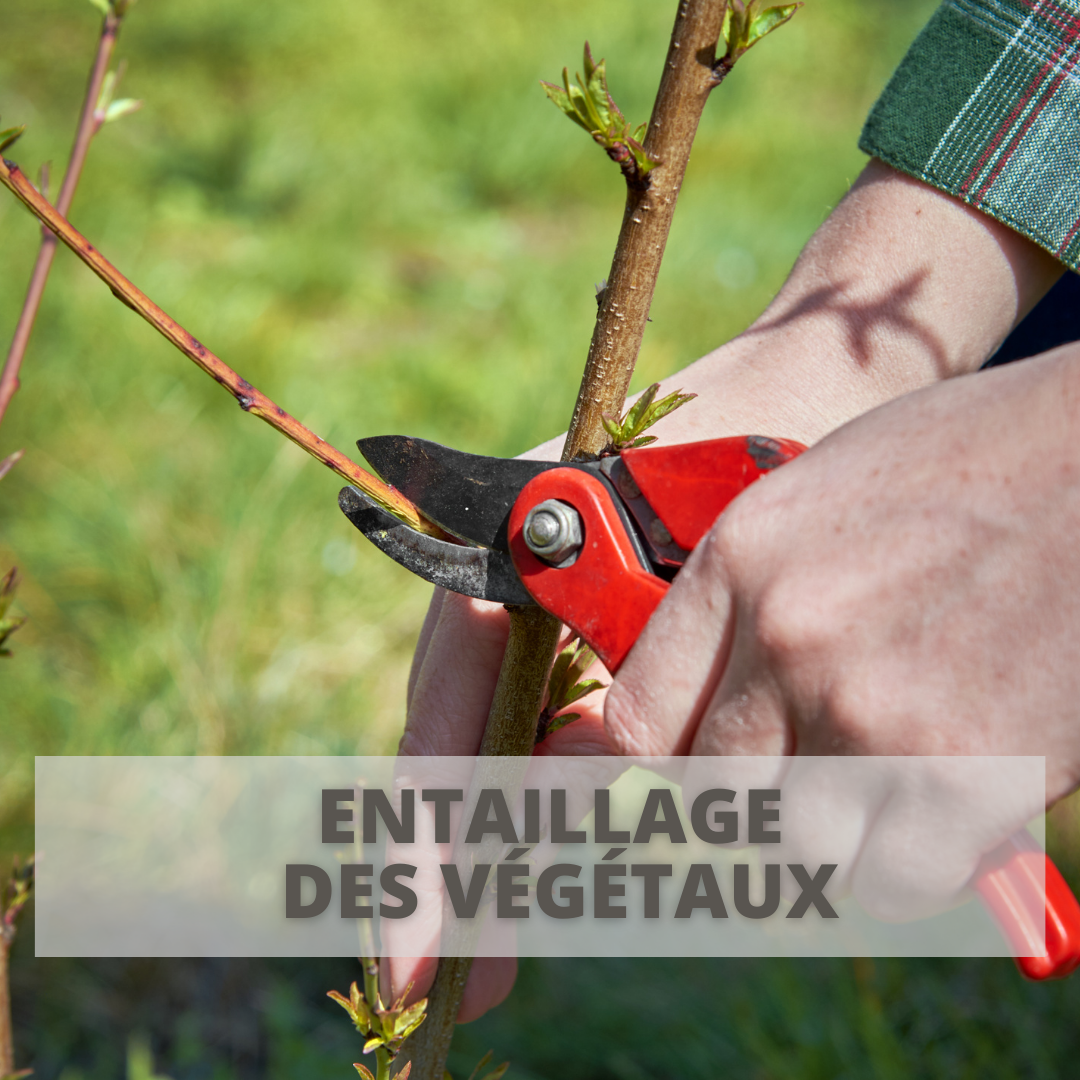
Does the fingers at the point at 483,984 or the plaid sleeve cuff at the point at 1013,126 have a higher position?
the plaid sleeve cuff at the point at 1013,126

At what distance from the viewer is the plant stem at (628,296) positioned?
0.77 metres

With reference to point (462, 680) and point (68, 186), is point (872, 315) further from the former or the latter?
point (68, 186)

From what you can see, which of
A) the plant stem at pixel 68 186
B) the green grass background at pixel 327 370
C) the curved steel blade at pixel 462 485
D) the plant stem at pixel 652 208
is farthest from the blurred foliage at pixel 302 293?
the plant stem at pixel 652 208

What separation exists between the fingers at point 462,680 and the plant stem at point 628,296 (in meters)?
0.15

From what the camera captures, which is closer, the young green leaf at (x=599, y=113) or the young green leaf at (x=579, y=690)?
the young green leaf at (x=599, y=113)

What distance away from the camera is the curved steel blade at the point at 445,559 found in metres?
0.99

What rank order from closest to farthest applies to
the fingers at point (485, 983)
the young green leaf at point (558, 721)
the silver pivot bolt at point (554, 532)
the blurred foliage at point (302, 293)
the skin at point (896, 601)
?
the skin at point (896, 601), the silver pivot bolt at point (554, 532), the young green leaf at point (558, 721), the fingers at point (485, 983), the blurred foliage at point (302, 293)

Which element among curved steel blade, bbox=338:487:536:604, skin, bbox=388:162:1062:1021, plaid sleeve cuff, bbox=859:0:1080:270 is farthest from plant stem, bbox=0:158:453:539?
plaid sleeve cuff, bbox=859:0:1080:270

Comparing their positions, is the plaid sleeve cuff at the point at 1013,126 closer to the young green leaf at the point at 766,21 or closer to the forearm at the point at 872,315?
the forearm at the point at 872,315

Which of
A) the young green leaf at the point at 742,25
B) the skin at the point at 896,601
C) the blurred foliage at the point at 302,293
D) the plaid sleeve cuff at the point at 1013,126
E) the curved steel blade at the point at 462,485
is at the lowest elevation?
the skin at the point at 896,601

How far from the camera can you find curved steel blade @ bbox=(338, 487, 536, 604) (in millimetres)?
992

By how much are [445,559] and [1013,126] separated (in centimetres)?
89

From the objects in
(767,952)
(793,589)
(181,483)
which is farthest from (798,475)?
(181,483)

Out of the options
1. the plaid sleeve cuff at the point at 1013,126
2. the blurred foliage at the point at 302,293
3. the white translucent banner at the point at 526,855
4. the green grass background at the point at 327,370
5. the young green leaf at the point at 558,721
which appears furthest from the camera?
the blurred foliage at the point at 302,293
